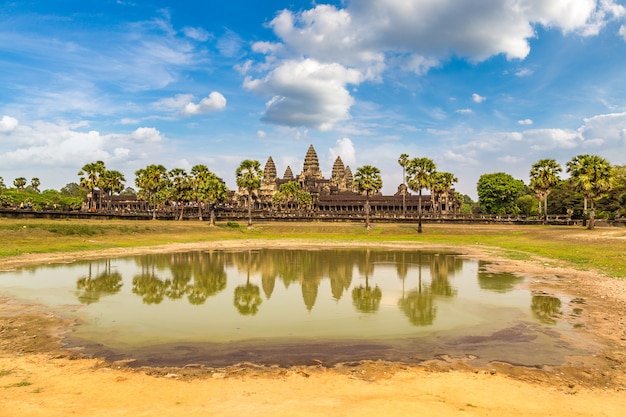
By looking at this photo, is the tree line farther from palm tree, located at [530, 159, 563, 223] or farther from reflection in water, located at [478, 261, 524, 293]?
reflection in water, located at [478, 261, 524, 293]

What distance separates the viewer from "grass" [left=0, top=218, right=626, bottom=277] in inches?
1608

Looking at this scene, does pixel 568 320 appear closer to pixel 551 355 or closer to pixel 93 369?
pixel 551 355

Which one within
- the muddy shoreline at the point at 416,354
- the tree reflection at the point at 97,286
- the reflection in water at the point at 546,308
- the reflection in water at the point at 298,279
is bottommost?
the reflection in water at the point at 298,279

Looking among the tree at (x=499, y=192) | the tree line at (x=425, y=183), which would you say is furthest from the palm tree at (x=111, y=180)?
the tree at (x=499, y=192)

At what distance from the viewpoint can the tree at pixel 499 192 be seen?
135 metres

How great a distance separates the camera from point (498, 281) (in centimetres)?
2812

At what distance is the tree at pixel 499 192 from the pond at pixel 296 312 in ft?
359

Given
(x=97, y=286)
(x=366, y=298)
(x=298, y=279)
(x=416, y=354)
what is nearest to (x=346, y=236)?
(x=298, y=279)

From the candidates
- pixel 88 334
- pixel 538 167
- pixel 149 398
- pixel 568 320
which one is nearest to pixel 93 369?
pixel 149 398

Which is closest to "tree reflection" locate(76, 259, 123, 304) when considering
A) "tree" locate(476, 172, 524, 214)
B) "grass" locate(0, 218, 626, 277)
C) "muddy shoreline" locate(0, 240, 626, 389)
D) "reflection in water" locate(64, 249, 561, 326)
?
"reflection in water" locate(64, 249, 561, 326)

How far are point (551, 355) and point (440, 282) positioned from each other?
1548 centimetres

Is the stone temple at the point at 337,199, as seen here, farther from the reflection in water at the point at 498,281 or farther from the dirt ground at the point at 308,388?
the dirt ground at the point at 308,388

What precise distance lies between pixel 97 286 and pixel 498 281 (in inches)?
975

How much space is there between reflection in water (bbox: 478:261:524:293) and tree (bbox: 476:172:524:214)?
111834 mm
